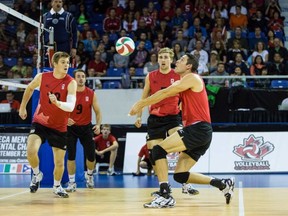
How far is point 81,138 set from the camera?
1100 centimetres

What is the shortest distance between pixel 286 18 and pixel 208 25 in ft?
11.8

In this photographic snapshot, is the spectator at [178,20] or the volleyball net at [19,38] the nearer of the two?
the volleyball net at [19,38]

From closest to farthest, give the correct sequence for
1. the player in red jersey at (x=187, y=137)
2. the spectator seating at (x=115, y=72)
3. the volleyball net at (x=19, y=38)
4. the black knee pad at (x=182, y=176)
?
the player in red jersey at (x=187, y=137) → the black knee pad at (x=182, y=176) → the volleyball net at (x=19, y=38) → the spectator seating at (x=115, y=72)

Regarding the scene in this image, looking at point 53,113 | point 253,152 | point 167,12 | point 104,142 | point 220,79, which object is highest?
point 167,12

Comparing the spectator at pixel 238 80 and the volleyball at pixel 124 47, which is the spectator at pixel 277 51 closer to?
the spectator at pixel 238 80

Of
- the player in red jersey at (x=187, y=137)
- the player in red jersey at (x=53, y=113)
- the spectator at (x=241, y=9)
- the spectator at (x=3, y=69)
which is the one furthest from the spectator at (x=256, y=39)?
the player in red jersey at (x=187, y=137)

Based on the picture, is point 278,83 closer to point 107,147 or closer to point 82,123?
point 107,147

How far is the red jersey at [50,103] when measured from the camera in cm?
917

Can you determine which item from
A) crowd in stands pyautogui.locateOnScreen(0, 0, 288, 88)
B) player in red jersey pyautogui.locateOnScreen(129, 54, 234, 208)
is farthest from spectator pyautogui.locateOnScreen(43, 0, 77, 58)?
player in red jersey pyautogui.locateOnScreen(129, 54, 234, 208)

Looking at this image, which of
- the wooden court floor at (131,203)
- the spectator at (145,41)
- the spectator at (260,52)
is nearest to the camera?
the wooden court floor at (131,203)

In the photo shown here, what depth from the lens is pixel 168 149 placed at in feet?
25.2

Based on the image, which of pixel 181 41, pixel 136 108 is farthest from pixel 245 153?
pixel 136 108

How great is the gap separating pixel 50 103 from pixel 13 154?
7112 millimetres

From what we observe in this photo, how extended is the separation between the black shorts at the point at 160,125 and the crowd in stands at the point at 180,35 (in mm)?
6236
